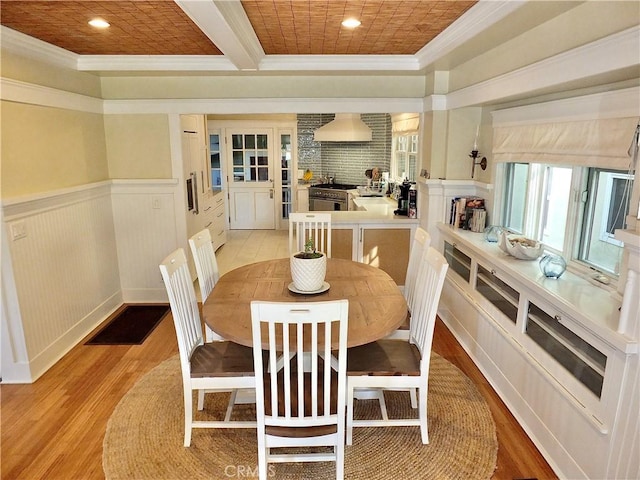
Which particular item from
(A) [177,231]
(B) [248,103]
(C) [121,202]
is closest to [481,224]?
(B) [248,103]

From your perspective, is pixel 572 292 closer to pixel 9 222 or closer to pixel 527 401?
pixel 527 401

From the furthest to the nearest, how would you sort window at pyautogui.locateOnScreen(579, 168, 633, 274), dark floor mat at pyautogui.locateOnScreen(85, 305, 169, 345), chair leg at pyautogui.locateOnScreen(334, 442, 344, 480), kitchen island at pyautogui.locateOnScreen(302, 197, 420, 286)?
kitchen island at pyautogui.locateOnScreen(302, 197, 420, 286)
dark floor mat at pyautogui.locateOnScreen(85, 305, 169, 345)
window at pyautogui.locateOnScreen(579, 168, 633, 274)
chair leg at pyautogui.locateOnScreen(334, 442, 344, 480)

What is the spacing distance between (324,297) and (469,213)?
188cm

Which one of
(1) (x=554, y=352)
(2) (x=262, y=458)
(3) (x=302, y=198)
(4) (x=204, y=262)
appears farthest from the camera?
(3) (x=302, y=198)

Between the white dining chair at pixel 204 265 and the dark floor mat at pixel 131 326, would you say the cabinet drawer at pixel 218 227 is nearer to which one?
the dark floor mat at pixel 131 326

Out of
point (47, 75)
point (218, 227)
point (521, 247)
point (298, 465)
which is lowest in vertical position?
point (298, 465)

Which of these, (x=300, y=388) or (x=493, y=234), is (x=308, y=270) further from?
(x=493, y=234)

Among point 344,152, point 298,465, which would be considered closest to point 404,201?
point 298,465

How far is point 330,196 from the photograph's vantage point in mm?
7559

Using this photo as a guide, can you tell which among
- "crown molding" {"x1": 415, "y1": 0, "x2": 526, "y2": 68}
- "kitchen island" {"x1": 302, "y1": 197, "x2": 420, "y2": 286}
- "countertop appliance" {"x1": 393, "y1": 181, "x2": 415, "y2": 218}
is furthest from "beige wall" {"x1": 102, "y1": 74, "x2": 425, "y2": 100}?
"kitchen island" {"x1": 302, "y1": 197, "x2": 420, "y2": 286}

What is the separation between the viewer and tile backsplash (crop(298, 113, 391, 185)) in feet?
23.8

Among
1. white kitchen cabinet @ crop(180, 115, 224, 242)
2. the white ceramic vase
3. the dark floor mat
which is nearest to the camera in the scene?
the white ceramic vase

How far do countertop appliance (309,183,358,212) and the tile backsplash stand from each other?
0.33 metres

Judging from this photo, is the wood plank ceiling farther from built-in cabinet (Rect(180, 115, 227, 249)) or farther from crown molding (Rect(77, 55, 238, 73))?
built-in cabinet (Rect(180, 115, 227, 249))
